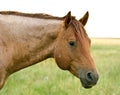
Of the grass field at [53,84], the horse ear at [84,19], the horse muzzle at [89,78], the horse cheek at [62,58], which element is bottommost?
the grass field at [53,84]

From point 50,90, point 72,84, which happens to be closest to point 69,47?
point 50,90

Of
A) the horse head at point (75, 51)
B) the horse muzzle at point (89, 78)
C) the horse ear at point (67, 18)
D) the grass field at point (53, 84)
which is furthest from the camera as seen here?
the grass field at point (53, 84)

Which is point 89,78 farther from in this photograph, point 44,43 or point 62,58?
point 44,43

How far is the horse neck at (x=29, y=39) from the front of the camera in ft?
25.6

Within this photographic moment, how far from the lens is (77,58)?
769 cm

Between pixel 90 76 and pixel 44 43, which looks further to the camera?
pixel 44 43

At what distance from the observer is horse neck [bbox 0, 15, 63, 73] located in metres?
7.82

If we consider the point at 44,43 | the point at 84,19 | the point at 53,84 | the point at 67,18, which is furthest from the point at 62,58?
the point at 53,84

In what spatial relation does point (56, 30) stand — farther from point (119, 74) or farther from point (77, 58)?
point (119, 74)

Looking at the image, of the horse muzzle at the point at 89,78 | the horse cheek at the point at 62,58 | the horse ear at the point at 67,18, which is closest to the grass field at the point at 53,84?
the horse cheek at the point at 62,58

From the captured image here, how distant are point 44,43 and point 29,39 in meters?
0.29

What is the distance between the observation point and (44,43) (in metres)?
7.86

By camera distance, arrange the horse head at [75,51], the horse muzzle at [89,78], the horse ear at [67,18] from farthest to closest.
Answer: the horse ear at [67,18] < the horse head at [75,51] < the horse muzzle at [89,78]

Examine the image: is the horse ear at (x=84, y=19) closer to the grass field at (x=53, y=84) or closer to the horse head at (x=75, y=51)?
the horse head at (x=75, y=51)
